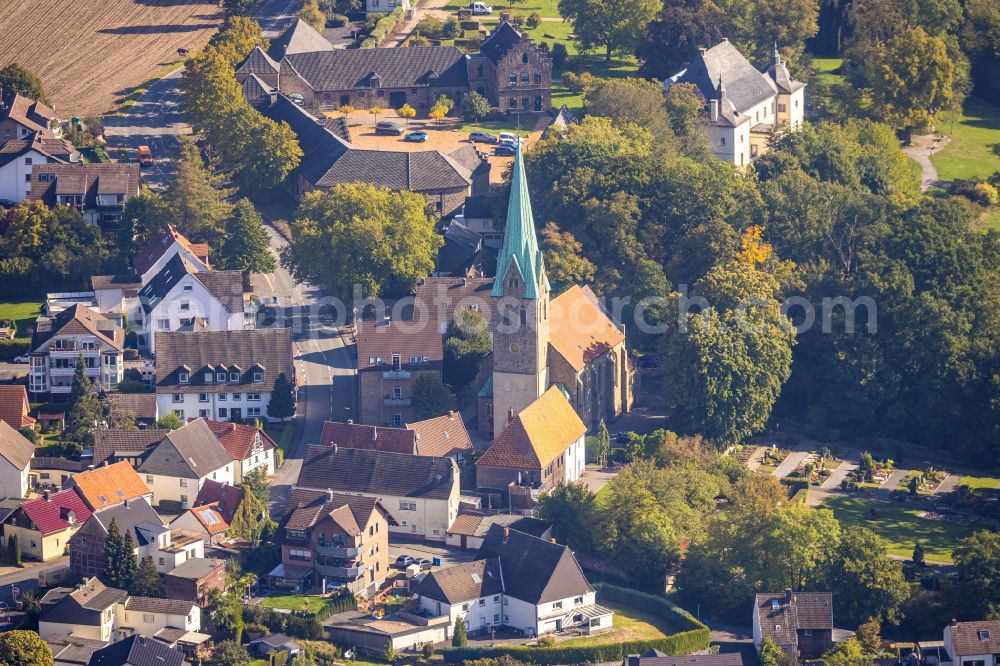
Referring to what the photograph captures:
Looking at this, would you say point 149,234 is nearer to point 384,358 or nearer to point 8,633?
point 384,358

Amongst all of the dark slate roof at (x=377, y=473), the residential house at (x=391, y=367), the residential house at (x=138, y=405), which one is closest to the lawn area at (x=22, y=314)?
the residential house at (x=138, y=405)

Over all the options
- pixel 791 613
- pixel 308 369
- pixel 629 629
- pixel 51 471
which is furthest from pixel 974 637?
pixel 51 471

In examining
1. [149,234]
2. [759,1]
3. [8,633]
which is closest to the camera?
[8,633]

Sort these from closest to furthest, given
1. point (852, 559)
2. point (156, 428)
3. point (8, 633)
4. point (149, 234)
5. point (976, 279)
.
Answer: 1. point (8, 633)
2. point (852, 559)
3. point (156, 428)
4. point (976, 279)
5. point (149, 234)

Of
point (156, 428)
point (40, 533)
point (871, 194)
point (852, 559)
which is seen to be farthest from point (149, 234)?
point (852, 559)

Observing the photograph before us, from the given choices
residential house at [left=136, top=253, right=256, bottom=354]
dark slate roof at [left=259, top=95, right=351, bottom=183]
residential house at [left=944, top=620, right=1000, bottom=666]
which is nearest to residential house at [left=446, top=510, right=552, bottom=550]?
residential house at [left=944, top=620, right=1000, bottom=666]

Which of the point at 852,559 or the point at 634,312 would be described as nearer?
the point at 852,559
